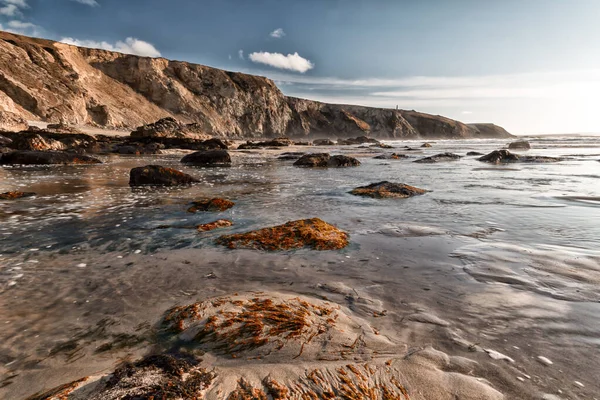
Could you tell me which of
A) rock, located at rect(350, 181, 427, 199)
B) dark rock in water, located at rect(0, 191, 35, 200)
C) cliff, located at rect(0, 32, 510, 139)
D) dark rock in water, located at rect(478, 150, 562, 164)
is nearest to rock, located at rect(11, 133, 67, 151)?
dark rock in water, located at rect(0, 191, 35, 200)

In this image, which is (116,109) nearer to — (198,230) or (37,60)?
(37,60)

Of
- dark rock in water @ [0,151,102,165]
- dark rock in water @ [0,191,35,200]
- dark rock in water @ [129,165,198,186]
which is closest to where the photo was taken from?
dark rock in water @ [0,191,35,200]

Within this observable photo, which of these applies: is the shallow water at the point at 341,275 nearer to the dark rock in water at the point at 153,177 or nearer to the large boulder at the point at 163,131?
the dark rock in water at the point at 153,177

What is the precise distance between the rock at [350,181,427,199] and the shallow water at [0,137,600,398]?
3.70ft

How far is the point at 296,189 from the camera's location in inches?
382

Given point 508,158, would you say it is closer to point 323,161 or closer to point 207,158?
point 323,161

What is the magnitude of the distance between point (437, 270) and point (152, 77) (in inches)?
2807

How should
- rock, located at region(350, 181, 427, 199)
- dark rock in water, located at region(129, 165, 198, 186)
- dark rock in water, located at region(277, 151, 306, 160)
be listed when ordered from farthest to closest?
dark rock in water, located at region(277, 151, 306, 160) < dark rock in water, located at region(129, 165, 198, 186) < rock, located at region(350, 181, 427, 199)

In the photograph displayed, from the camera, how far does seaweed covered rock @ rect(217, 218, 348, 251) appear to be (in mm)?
4316

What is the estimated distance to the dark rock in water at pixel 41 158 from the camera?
1516 centimetres

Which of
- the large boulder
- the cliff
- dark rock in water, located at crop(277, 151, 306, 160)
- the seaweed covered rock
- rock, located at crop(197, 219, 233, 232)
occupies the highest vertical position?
the cliff

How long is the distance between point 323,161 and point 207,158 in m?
6.70

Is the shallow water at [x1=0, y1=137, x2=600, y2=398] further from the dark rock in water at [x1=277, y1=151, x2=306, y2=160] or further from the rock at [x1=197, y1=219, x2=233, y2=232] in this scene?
the dark rock in water at [x1=277, y1=151, x2=306, y2=160]

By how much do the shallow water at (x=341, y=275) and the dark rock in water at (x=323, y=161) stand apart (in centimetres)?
1110
